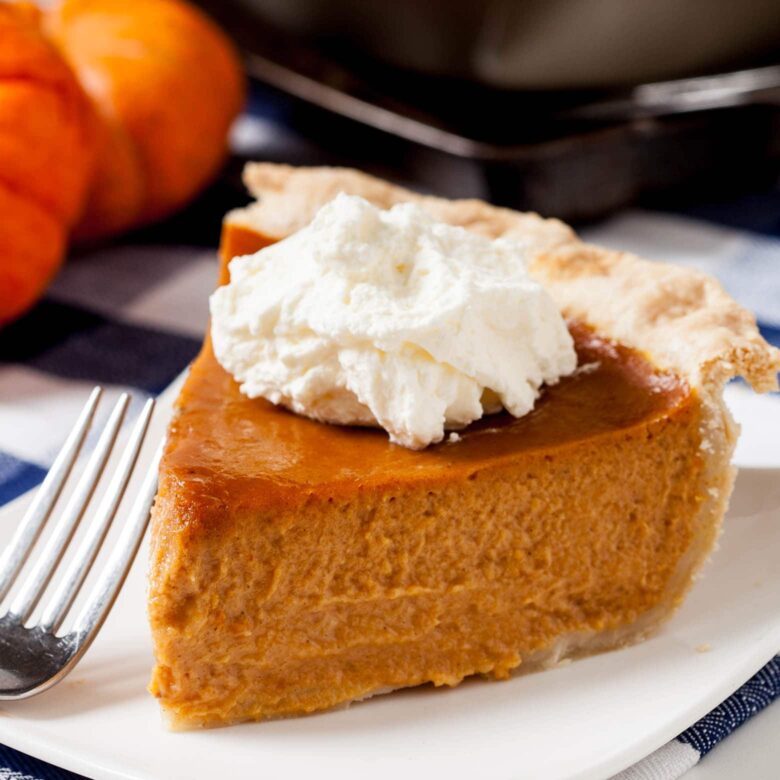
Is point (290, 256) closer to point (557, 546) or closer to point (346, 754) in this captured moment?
point (557, 546)

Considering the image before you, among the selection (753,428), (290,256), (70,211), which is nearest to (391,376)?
(290,256)

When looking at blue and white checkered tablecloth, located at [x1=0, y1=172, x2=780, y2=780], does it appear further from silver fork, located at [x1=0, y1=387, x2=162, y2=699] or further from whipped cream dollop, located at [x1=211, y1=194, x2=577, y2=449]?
whipped cream dollop, located at [x1=211, y1=194, x2=577, y2=449]

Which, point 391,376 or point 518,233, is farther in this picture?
point 518,233

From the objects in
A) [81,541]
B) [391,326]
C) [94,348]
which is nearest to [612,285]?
[391,326]

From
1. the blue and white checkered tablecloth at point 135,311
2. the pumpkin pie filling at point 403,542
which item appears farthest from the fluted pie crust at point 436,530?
the blue and white checkered tablecloth at point 135,311

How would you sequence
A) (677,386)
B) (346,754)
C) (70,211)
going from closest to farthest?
(346,754)
(677,386)
(70,211)

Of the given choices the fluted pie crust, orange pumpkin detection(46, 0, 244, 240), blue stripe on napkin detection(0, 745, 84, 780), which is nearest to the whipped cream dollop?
the fluted pie crust

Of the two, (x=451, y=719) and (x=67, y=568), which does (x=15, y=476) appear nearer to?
(x=67, y=568)
